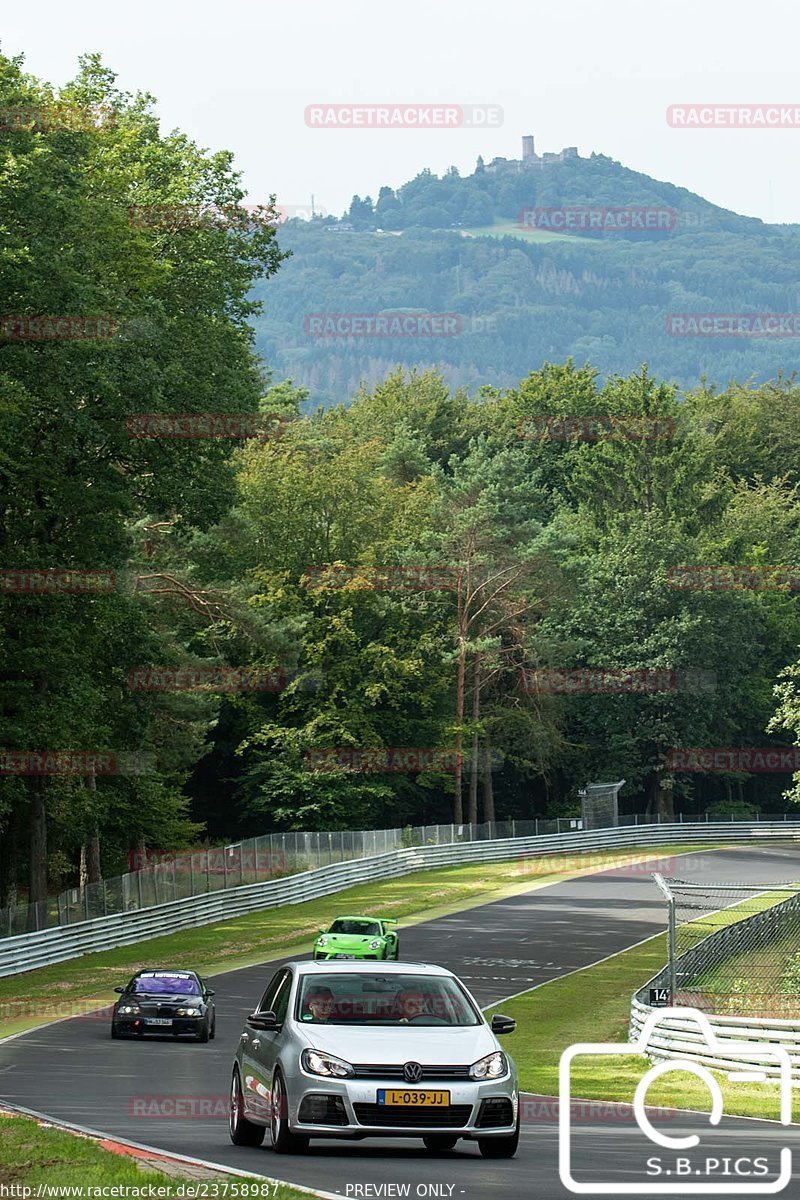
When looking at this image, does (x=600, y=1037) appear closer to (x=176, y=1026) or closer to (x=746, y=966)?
(x=746, y=966)

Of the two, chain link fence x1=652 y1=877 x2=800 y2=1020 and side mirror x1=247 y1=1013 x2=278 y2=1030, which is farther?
chain link fence x1=652 y1=877 x2=800 y2=1020

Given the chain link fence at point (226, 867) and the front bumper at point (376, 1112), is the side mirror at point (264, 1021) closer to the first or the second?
the front bumper at point (376, 1112)

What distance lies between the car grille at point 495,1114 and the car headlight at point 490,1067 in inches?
6.6

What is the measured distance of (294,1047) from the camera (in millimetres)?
12875

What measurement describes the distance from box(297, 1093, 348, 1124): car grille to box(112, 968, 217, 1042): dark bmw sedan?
590 inches

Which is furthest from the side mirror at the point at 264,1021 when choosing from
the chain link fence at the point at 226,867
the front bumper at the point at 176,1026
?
the chain link fence at the point at 226,867

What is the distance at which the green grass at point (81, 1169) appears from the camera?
1084 cm

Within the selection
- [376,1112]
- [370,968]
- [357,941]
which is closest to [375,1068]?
[376,1112]

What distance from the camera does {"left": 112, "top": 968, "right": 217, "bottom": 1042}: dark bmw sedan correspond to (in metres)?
27.2

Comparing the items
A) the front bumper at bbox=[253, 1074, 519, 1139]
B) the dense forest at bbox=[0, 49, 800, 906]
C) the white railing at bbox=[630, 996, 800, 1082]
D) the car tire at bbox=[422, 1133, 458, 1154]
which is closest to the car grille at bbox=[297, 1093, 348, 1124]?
the front bumper at bbox=[253, 1074, 519, 1139]

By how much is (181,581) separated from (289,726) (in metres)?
23.1

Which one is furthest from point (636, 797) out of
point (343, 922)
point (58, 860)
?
point (343, 922)

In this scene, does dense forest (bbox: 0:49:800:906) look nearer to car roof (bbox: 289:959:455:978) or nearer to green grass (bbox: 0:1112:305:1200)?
car roof (bbox: 289:959:455:978)

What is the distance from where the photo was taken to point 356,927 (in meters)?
39.1
